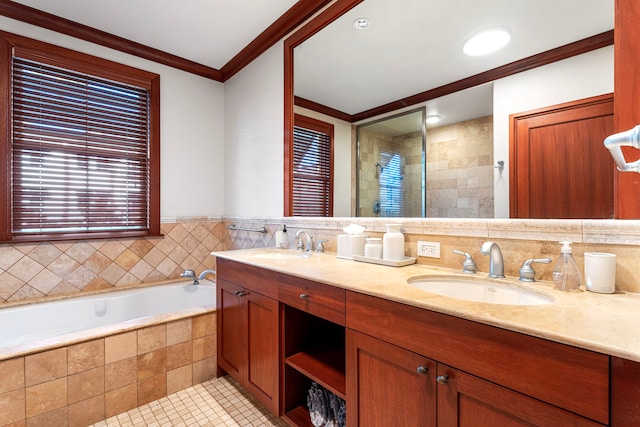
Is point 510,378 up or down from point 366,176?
down

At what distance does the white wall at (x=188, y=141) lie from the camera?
2.75 metres

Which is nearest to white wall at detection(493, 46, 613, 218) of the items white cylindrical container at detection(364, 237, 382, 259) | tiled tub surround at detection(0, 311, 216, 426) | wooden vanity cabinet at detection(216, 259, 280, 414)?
white cylindrical container at detection(364, 237, 382, 259)

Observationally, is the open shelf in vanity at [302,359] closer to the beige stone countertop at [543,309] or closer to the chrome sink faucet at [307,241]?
the beige stone countertop at [543,309]

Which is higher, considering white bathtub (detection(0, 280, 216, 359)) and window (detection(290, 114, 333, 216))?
window (detection(290, 114, 333, 216))

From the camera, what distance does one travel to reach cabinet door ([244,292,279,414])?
1.51 metres

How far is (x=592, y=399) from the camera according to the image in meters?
0.62

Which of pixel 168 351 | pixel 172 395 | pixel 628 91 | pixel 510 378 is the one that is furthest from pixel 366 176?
pixel 172 395

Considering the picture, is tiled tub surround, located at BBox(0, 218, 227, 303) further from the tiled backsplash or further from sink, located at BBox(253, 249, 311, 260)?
sink, located at BBox(253, 249, 311, 260)

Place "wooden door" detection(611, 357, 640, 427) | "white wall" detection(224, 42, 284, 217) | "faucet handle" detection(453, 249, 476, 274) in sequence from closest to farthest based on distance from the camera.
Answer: "wooden door" detection(611, 357, 640, 427) < "faucet handle" detection(453, 249, 476, 274) < "white wall" detection(224, 42, 284, 217)

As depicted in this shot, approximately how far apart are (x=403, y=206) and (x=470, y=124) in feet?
1.68

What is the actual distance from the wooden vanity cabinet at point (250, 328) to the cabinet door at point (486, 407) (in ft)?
2.85

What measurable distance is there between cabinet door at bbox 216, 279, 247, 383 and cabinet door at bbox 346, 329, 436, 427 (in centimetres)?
85

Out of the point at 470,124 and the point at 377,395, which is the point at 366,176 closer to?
the point at 470,124

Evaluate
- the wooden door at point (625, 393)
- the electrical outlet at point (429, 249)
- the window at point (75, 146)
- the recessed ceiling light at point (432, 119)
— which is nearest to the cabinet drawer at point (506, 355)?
the wooden door at point (625, 393)
